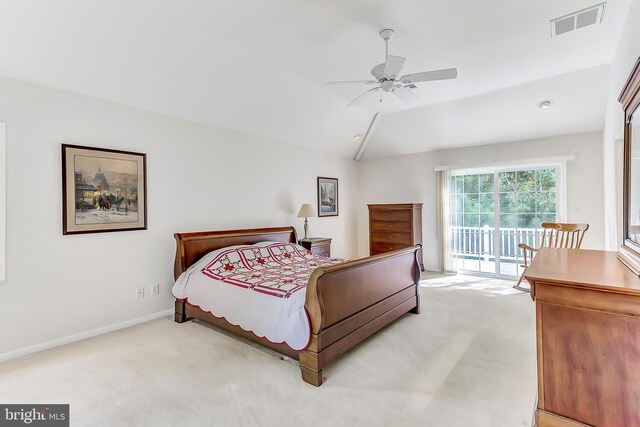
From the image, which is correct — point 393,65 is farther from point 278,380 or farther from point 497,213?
point 497,213

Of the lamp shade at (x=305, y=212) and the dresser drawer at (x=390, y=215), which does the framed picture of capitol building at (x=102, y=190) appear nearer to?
the lamp shade at (x=305, y=212)

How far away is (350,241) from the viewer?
268 inches

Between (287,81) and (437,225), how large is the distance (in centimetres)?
386

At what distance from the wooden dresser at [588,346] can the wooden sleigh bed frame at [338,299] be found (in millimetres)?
1328

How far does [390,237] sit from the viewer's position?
5.91m

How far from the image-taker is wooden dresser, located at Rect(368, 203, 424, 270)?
566 centimetres

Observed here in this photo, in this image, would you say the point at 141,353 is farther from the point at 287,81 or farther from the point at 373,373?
the point at 287,81

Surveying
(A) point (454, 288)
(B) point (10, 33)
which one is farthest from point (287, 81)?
Answer: (A) point (454, 288)

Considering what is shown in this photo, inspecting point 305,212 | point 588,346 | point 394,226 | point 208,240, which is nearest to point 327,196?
point 305,212

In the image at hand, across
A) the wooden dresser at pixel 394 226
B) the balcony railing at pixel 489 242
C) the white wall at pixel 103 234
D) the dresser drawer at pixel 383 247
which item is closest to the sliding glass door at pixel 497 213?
the balcony railing at pixel 489 242

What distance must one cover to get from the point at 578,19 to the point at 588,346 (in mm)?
2648

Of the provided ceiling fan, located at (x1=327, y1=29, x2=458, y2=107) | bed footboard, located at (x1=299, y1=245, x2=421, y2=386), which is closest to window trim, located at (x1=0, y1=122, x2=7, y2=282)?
bed footboard, located at (x1=299, y1=245, x2=421, y2=386)

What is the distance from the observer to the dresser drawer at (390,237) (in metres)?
5.70

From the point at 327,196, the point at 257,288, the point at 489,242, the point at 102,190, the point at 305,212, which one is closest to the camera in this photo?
the point at 257,288
